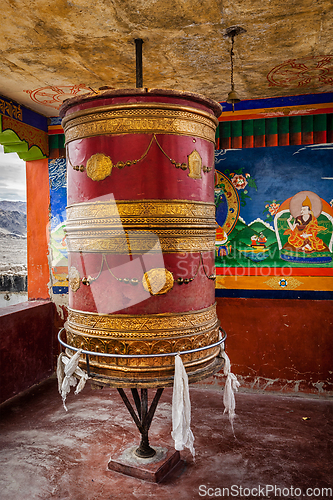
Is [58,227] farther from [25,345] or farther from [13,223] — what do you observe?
[13,223]

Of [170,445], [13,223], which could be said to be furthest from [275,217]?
[13,223]

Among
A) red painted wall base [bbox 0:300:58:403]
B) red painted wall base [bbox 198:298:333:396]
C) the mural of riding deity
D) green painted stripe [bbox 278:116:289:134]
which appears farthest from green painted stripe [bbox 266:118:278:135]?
red painted wall base [bbox 0:300:58:403]

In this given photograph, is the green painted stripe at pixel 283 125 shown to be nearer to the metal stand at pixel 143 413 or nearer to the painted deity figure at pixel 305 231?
the painted deity figure at pixel 305 231

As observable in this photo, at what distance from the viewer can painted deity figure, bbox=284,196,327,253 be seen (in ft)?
16.4

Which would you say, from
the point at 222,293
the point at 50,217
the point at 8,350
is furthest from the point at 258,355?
the point at 50,217

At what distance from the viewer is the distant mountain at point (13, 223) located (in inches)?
288

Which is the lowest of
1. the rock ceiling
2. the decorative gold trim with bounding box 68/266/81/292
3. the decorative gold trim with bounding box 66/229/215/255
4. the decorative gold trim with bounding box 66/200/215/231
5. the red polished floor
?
the red polished floor

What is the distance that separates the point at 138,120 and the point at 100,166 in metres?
0.39

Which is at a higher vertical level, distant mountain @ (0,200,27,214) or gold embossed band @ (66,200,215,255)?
distant mountain @ (0,200,27,214)

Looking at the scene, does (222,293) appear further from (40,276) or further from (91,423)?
(40,276)

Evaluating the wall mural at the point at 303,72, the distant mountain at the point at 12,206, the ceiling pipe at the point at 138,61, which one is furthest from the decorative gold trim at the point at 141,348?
the distant mountain at the point at 12,206

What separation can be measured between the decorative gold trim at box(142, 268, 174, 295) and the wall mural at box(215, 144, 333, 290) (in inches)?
111

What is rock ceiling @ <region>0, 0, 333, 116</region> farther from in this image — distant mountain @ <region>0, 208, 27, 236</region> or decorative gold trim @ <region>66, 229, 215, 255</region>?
distant mountain @ <region>0, 208, 27, 236</region>

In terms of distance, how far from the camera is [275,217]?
16.7 feet
